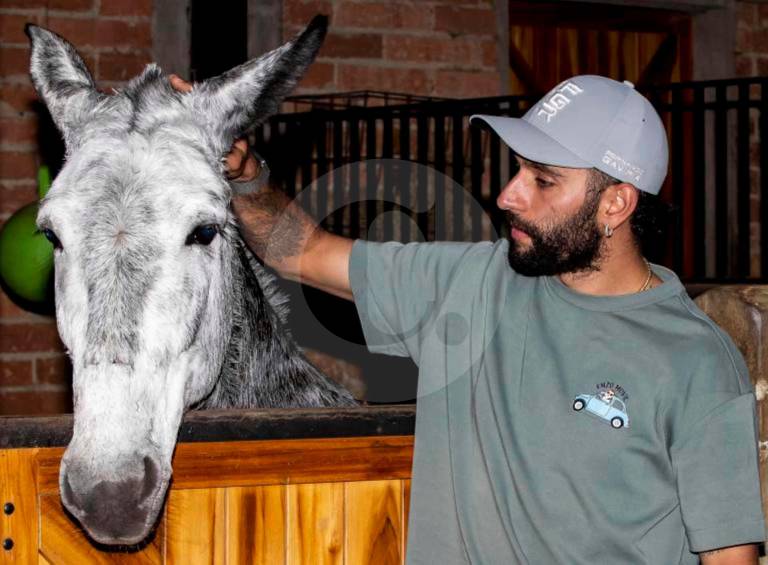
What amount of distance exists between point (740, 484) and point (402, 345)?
2.92ft

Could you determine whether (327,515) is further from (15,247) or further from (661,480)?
(15,247)

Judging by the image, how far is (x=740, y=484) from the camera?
2180mm

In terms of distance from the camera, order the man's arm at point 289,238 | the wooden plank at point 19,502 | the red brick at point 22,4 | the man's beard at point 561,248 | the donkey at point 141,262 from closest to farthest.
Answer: the donkey at point 141,262, the wooden plank at point 19,502, the man's beard at point 561,248, the man's arm at point 289,238, the red brick at point 22,4

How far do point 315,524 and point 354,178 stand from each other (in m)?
3.70

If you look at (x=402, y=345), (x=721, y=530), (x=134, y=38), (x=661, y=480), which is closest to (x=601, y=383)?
(x=661, y=480)

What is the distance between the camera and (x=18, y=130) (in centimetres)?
585

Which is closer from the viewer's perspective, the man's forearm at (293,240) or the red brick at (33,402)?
the man's forearm at (293,240)

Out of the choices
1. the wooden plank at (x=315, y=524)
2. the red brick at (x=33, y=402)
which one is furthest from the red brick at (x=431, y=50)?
the wooden plank at (x=315, y=524)

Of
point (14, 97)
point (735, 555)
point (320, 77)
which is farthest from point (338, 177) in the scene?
point (735, 555)

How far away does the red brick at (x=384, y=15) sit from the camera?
652 centimetres

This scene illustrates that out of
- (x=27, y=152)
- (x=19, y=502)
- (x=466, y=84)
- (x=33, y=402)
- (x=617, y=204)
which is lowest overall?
(x=33, y=402)

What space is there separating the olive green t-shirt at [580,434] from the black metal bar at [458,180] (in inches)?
120

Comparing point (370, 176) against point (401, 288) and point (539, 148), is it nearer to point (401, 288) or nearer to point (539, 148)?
point (401, 288)

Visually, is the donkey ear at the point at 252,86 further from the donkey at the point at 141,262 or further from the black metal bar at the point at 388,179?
the black metal bar at the point at 388,179
